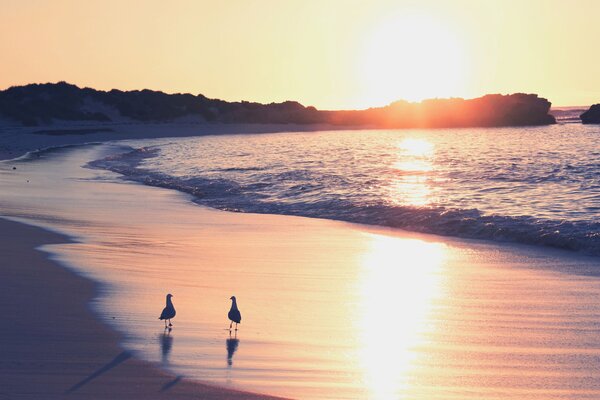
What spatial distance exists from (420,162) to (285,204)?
57.6 feet

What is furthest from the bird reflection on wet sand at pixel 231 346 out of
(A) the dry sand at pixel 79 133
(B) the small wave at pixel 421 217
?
(A) the dry sand at pixel 79 133

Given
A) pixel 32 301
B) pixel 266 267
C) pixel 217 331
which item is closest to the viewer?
pixel 217 331

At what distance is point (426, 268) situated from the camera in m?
11.5

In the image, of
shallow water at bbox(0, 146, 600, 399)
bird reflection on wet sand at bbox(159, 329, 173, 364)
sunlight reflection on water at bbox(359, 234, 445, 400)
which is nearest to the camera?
Result: shallow water at bbox(0, 146, 600, 399)

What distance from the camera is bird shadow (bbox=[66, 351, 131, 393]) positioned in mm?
5996

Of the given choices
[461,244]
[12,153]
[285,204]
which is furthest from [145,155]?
[461,244]

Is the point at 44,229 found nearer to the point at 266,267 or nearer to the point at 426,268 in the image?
the point at 266,267

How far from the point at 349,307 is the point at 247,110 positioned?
12037 cm

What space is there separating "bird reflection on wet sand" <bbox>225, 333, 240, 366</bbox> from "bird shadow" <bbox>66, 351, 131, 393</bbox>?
2.61ft

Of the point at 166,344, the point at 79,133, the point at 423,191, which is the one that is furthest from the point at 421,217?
the point at 79,133

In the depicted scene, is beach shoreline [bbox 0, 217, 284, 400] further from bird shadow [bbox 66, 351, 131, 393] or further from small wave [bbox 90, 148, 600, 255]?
small wave [bbox 90, 148, 600, 255]

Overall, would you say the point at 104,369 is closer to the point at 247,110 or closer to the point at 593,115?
the point at 593,115

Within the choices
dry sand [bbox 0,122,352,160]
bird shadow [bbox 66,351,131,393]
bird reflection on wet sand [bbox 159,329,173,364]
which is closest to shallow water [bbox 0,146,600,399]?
bird reflection on wet sand [bbox 159,329,173,364]

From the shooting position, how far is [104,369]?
6.42 meters
